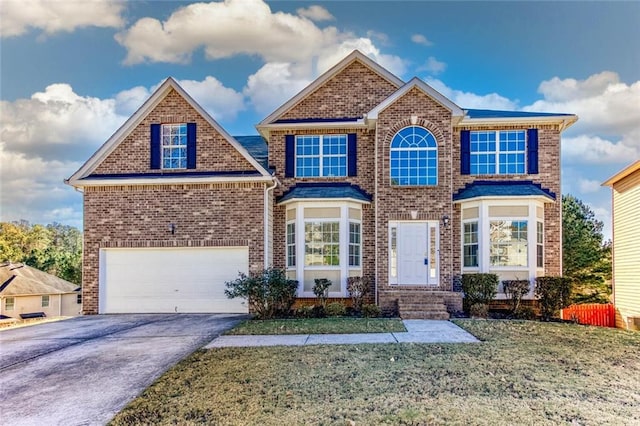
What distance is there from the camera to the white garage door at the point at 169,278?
14.0 m

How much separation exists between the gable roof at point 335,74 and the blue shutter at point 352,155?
207cm

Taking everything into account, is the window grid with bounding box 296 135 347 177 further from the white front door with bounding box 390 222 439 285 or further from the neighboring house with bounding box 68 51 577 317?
the white front door with bounding box 390 222 439 285

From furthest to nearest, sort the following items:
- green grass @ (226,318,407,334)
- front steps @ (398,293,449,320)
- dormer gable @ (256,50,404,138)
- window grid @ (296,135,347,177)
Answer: dormer gable @ (256,50,404,138)
window grid @ (296,135,347,177)
front steps @ (398,293,449,320)
green grass @ (226,318,407,334)

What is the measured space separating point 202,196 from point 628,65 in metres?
17.8

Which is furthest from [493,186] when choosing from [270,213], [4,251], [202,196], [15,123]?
[4,251]

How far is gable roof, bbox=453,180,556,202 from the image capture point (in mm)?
13773

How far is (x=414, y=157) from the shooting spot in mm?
13977

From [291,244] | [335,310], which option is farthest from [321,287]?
[291,244]

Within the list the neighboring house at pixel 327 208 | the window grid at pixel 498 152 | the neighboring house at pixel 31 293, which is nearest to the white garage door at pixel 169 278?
the neighboring house at pixel 327 208

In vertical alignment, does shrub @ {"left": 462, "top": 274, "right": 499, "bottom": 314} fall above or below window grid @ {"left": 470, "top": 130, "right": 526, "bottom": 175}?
below

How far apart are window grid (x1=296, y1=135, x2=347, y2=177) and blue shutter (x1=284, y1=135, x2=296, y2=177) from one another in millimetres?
138

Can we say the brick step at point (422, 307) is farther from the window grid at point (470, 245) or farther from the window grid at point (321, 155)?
the window grid at point (321, 155)

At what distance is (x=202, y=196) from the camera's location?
13984 mm

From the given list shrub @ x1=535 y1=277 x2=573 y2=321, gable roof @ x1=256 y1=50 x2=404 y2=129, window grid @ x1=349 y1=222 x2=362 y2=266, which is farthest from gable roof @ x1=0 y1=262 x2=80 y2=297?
shrub @ x1=535 y1=277 x2=573 y2=321
